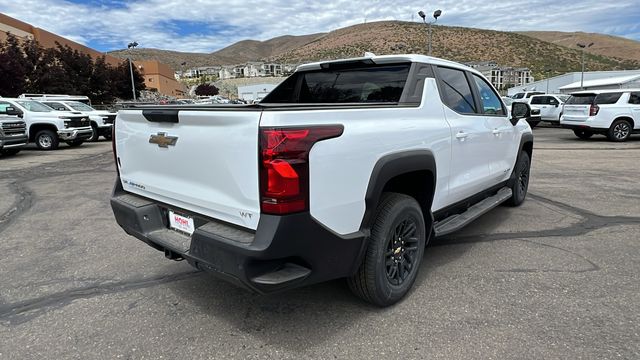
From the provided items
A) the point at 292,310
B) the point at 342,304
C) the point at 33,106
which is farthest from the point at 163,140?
the point at 33,106

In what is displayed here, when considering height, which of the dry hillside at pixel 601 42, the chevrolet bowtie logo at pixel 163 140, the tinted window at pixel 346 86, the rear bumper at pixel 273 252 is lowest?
the rear bumper at pixel 273 252

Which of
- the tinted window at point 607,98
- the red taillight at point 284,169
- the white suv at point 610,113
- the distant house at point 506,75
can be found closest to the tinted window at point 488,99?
the red taillight at point 284,169

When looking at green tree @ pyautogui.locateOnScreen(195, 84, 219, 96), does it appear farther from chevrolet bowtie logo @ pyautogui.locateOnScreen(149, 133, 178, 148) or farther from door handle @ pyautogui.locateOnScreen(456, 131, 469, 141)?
chevrolet bowtie logo @ pyautogui.locateOnScreen(149, 133, 178, 148)

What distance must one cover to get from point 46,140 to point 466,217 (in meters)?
16.1

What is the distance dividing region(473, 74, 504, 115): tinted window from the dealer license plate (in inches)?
131

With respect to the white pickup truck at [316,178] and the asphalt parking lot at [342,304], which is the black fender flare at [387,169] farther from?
the asphalt parking lot at [342,304]

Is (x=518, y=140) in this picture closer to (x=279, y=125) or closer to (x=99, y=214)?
(x=279, y=125)

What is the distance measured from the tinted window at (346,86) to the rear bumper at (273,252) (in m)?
1.75

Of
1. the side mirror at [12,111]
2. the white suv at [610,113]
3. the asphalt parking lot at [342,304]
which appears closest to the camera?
the asphalt parking lot at [342,304]

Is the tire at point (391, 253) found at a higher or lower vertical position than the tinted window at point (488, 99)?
lower

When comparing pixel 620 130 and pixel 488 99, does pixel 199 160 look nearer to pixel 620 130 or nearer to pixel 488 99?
pixel 488 99

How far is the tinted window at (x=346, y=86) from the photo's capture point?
3.88m

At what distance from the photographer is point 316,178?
2385 mm

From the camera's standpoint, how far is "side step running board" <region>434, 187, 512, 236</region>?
3.77 metres
